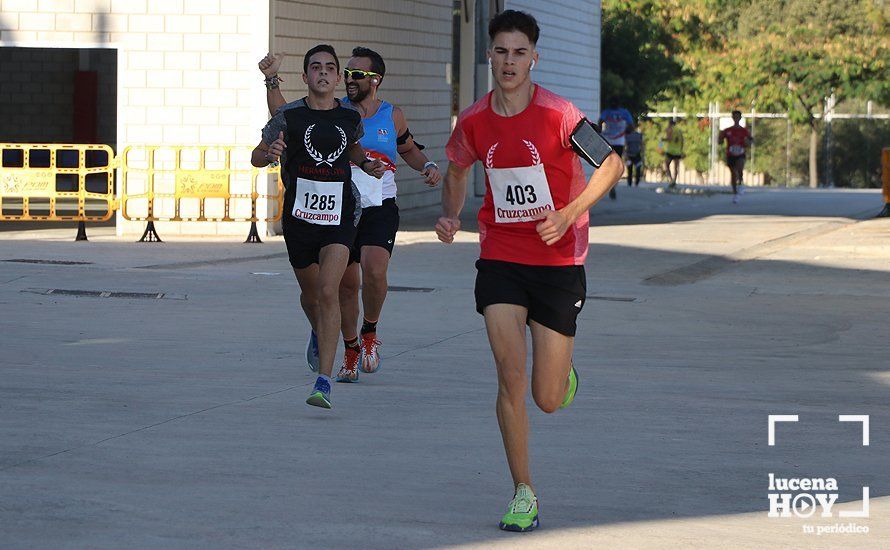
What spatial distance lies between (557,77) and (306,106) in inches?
1104

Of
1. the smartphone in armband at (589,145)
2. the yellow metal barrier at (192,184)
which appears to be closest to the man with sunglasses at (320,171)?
the smartphone in armband at (589,145)

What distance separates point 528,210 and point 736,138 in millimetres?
29075

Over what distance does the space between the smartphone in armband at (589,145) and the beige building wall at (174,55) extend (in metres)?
16.2

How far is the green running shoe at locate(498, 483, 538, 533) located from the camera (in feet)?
21.5

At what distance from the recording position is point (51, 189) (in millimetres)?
22891

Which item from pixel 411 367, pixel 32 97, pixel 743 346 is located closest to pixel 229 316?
pixel 411 367

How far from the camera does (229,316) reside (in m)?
14.0

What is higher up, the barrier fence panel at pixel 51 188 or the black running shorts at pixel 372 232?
the barrier fence panel at pixel 51 188

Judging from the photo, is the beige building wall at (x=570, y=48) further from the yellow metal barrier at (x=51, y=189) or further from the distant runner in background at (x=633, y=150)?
the yellow metal barrier at (x=51, y=189)

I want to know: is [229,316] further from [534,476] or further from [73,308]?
[534,476]

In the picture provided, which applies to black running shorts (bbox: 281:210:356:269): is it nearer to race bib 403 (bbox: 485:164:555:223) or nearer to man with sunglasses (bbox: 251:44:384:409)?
man with sunglasses (bbox: 251:44:384:409)

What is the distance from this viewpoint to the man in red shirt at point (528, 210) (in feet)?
22.8

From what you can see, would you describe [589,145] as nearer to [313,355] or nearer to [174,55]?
[313,355]

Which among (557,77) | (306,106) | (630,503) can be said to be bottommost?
(630,503)
